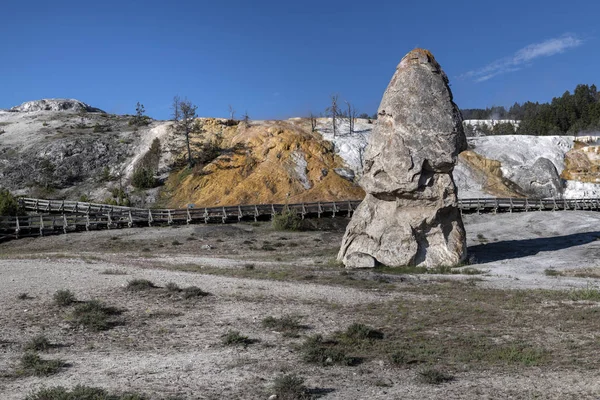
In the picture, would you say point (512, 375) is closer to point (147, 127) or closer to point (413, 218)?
point (413, 218)

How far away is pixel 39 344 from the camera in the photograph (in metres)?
11.0

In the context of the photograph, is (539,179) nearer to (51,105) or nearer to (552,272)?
(552,272)

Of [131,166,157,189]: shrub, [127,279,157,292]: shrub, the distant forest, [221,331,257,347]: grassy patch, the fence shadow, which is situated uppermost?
the distant forest

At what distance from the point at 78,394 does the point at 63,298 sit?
21.9 feet

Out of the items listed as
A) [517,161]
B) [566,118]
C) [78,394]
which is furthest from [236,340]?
[566,118]

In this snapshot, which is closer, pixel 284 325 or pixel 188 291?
pixel 284 325

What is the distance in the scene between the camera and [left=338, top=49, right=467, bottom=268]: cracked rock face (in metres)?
24.0

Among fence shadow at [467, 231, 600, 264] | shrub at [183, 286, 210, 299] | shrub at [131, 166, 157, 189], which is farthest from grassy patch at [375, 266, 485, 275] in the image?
shrub at [131, 166, 157, 189]

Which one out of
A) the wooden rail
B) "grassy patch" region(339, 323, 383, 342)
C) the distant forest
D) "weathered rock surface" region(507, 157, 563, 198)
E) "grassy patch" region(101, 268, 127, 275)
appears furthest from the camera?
the distant forest

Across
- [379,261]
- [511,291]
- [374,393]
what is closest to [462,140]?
[379,261]

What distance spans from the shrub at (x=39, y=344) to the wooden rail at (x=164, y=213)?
30168 millimetres

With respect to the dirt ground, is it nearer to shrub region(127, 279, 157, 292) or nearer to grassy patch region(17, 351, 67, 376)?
grassy patch region(17, 351, 67, 376)

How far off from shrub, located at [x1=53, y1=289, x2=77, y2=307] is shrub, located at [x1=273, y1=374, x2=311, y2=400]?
7855mm

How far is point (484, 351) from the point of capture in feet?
36.3
